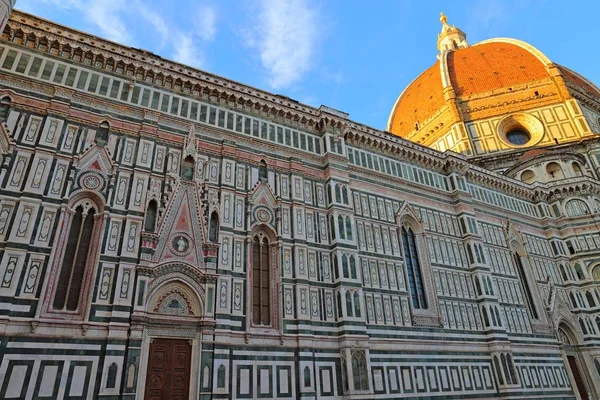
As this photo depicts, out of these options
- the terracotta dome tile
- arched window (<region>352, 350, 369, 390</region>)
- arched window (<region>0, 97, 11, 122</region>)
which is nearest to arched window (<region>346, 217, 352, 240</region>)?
arched window (<region>352, 350, 369, 390</region>)

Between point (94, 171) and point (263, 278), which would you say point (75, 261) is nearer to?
point (94, 171)

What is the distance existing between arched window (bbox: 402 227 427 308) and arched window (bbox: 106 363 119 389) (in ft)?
36.7

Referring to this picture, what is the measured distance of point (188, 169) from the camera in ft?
46.3

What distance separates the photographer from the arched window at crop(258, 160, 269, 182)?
50.9 feet

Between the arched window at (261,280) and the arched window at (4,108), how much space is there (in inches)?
328

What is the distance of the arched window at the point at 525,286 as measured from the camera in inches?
801

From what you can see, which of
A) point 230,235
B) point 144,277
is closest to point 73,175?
point 144,277

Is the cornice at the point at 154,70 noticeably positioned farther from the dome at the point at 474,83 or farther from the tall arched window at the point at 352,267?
the dome at the point at 474,83

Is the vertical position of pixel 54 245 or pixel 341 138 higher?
pixel 341 138

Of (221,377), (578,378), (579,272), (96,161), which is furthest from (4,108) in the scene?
(579,272)

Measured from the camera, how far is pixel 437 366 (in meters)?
15.4

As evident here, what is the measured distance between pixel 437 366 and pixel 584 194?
54.2ft

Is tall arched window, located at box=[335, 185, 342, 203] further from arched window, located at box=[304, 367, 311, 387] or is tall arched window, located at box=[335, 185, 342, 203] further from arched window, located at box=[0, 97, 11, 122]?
arched window, located at box=[0, 97, 11, 122]

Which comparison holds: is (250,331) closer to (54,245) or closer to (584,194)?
(54,245)
